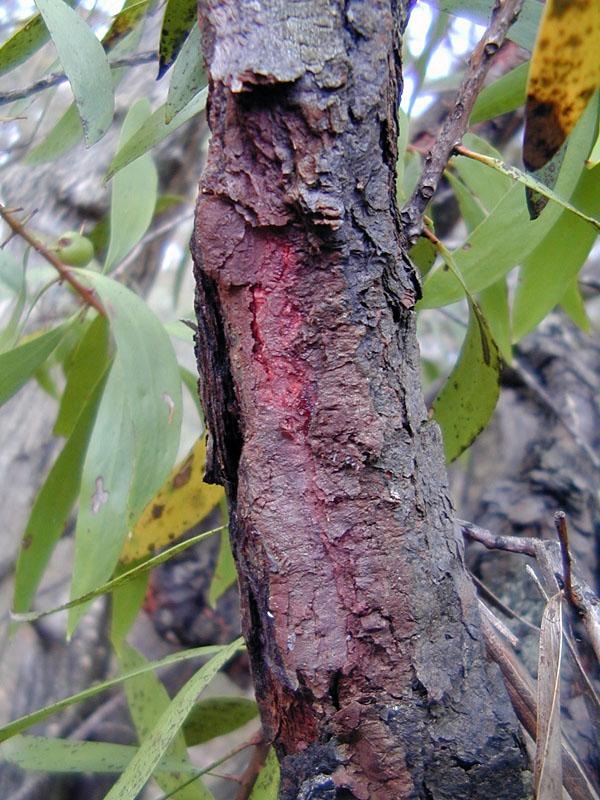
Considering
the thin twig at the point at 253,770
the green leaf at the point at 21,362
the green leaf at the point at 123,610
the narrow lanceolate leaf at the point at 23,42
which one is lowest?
the thin twig at the point at 253,770

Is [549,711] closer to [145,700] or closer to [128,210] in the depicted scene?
[145,700]

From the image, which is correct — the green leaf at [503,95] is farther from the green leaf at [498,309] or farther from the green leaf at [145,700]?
the green leaf at [145,700]

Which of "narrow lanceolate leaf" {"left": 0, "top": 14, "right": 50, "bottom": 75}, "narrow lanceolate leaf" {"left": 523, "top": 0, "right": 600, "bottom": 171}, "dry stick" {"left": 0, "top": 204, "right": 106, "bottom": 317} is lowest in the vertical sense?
"narrow lanceolate leaf" {"left": 523, "top": 0, "right": 600, "bottom": 171}

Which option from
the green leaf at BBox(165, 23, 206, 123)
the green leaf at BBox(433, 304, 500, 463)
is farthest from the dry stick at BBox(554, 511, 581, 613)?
the green leaf at BBox(165, 23, 206, 123)

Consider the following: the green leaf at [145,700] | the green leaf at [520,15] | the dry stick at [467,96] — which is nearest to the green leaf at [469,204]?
the green leaf at [520,15]

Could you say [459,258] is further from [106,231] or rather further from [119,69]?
[106,231]

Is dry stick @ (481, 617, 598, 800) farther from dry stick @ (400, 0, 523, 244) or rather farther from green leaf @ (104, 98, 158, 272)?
green leaf @ (104, 98, 158, 272)

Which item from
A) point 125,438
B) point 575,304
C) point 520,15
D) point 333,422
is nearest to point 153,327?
point 125,438
